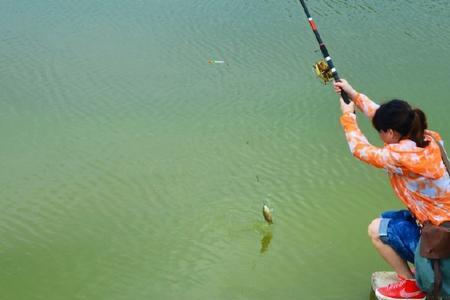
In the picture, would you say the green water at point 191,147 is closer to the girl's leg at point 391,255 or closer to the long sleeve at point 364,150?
the girl's leg at point 391,255

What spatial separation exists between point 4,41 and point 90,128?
261 centimetres

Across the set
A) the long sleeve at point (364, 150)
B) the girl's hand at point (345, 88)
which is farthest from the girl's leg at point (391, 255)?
the girl's hand at point (345, 88)

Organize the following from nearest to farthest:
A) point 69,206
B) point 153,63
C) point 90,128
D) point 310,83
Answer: point 69,206
point 90,128
point 310,83
point 153,63

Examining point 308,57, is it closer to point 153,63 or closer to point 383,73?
point 383,73

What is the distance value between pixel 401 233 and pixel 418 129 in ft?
1.70

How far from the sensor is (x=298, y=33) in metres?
7.36

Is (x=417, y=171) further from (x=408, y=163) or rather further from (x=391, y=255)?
(x=391, y=255)

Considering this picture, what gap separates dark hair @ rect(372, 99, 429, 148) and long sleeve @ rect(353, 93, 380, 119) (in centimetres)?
46

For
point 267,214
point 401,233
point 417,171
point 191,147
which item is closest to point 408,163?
point 417,171

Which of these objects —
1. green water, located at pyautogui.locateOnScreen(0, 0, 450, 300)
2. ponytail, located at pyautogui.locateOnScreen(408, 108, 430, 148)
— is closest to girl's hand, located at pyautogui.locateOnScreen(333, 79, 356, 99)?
ponytail, located at pyautogui.locateOnScreen(408, 108, 430, 148)

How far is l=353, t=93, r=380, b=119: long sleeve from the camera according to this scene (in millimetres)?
2928

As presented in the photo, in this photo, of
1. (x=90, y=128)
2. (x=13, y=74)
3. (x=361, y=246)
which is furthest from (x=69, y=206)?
(x=13, y=74)

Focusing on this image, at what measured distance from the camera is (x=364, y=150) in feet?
8.22

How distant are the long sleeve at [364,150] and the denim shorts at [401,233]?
37 centimetres
